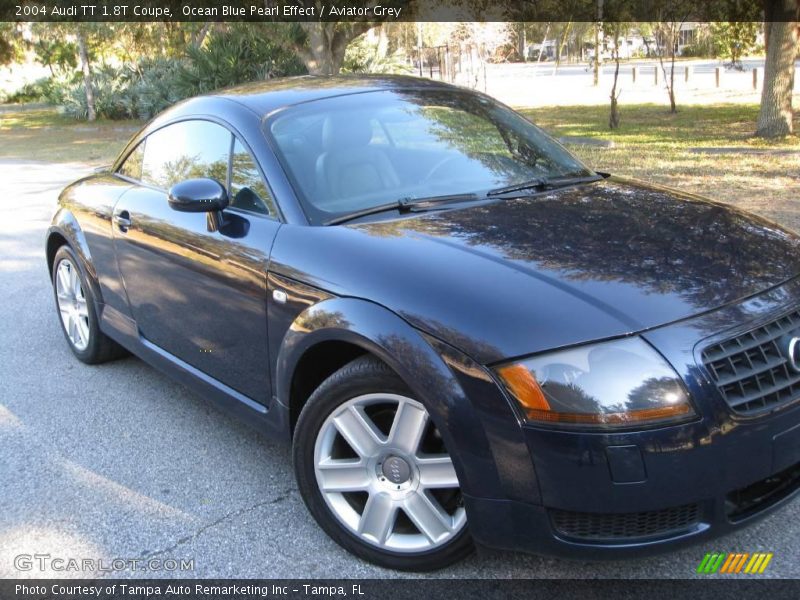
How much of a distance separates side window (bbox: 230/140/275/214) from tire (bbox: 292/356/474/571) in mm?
913

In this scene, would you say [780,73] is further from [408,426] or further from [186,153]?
[408,426]

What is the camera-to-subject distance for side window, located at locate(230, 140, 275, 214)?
3261 mm

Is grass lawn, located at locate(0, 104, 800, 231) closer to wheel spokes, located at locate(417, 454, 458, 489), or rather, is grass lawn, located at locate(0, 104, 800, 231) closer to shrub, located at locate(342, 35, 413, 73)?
shrub, located at locate(342, 35, 413, 73)

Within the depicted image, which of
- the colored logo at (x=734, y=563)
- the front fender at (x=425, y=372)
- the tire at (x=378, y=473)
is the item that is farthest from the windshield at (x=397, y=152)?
the colored logo at (x=734, y=563)

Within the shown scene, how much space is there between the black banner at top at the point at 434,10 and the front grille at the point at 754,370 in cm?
1507

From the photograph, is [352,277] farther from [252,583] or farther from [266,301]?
[252,583]

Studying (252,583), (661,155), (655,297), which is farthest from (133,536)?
(661,155)

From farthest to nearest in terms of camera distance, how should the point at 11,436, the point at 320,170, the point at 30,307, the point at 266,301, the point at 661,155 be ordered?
the point at 661,155
the point at 30,307
the point at 11,436
the point at 320,170
the point at 266,301

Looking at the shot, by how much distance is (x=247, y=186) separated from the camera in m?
3.38

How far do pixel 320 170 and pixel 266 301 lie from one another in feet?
2.07

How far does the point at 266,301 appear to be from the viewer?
3.04 meters

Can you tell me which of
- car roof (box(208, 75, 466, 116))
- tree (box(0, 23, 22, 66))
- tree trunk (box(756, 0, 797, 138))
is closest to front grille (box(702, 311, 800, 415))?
car roof (box(208, 75, 466, 116))

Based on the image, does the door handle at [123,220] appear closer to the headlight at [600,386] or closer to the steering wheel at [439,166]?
the steering wheel at [439,166]

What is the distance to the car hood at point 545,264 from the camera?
2314mm
